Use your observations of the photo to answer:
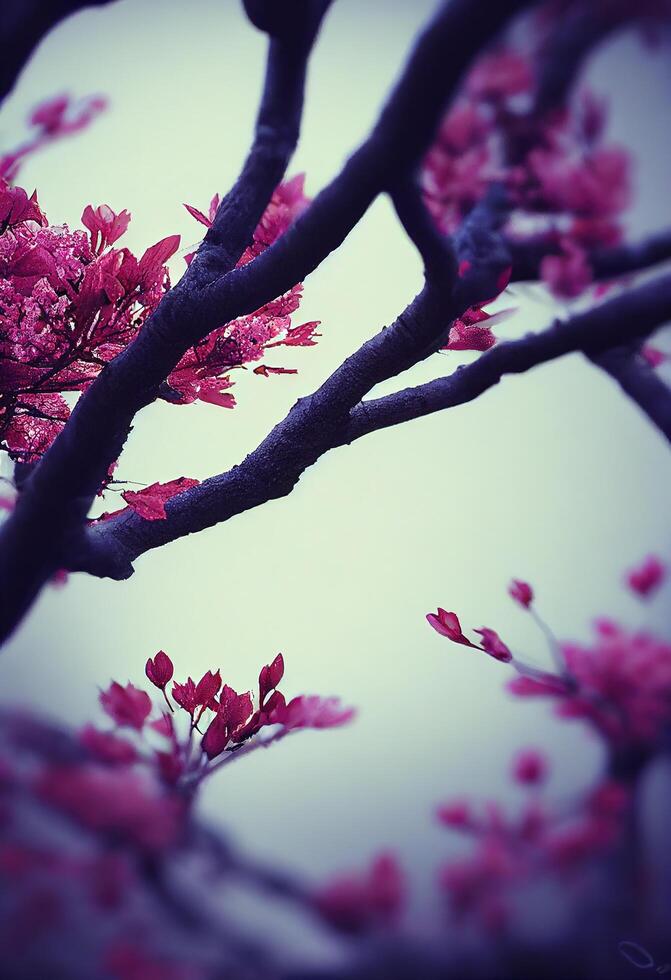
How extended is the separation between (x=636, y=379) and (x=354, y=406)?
50 cm

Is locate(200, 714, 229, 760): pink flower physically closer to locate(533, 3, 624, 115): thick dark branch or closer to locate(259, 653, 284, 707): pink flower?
locate(259, 653, 284, 707): pink flower

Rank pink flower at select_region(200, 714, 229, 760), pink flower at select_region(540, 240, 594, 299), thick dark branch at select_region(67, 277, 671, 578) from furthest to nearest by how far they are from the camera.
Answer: pink flower at select_region(200, 714, 229, 760)
pink flower at select_region(540, 240, 594, 299)
thick dark branch at select_region(67, 277, 671, 578)

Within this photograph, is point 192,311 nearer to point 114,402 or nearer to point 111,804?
point 114,402

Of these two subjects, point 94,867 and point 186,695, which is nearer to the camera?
point 94,867

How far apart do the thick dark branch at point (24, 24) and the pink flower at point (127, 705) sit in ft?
3.73

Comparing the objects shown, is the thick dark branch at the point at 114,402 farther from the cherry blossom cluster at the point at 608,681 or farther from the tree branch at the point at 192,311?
the cherry blossom cluster at the point at 608,681

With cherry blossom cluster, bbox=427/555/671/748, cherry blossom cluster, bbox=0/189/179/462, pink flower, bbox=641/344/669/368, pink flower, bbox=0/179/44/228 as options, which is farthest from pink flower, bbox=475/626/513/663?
pink flower, bbox=0/179/44/228

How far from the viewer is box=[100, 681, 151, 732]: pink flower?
1.37m

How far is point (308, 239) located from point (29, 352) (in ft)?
2.28

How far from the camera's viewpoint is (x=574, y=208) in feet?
4.91

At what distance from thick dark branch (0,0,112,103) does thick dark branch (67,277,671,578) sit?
0.58 metres

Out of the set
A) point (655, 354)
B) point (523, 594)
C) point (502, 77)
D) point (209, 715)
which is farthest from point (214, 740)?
point (502, 77)

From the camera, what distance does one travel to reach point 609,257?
1.16 metres

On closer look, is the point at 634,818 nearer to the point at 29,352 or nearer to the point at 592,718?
the point at 592,718
